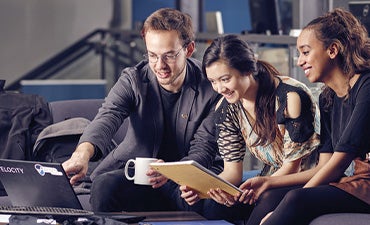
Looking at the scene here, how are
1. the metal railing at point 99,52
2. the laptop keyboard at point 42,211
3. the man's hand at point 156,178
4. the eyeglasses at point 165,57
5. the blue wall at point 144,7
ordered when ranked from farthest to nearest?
the blue wall at point 144,7 < the metal railing at point 99,52 < the eyeglasses at point 165,57 < the man's hand at point 156,178 < the laptop keyboard at point 42,211

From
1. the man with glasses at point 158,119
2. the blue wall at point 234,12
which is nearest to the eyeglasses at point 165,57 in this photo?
the man with glasses at point 158,119

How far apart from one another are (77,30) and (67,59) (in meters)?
0.57

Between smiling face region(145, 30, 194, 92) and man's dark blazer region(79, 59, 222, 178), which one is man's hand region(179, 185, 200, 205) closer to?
man's dark blazer region(79, 59, 222, 178)

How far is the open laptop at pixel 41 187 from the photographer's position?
2.95 metres

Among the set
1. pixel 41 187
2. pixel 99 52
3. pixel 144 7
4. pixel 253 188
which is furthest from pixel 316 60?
pixel 144 7

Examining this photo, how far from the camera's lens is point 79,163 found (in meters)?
3.34

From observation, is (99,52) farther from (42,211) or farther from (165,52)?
(42,211)

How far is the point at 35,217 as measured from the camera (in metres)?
2.91

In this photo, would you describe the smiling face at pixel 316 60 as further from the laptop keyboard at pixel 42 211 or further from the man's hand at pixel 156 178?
the laptop keyboard at pixel 42 211

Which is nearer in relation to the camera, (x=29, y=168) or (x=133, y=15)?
(x=29, y=168)

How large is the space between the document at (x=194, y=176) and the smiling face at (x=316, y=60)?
0.50m

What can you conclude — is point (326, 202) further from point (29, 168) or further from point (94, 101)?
point (94, 101)

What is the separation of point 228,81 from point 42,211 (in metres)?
0.84

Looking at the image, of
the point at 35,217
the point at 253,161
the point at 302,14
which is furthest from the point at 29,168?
the point at 302,14
